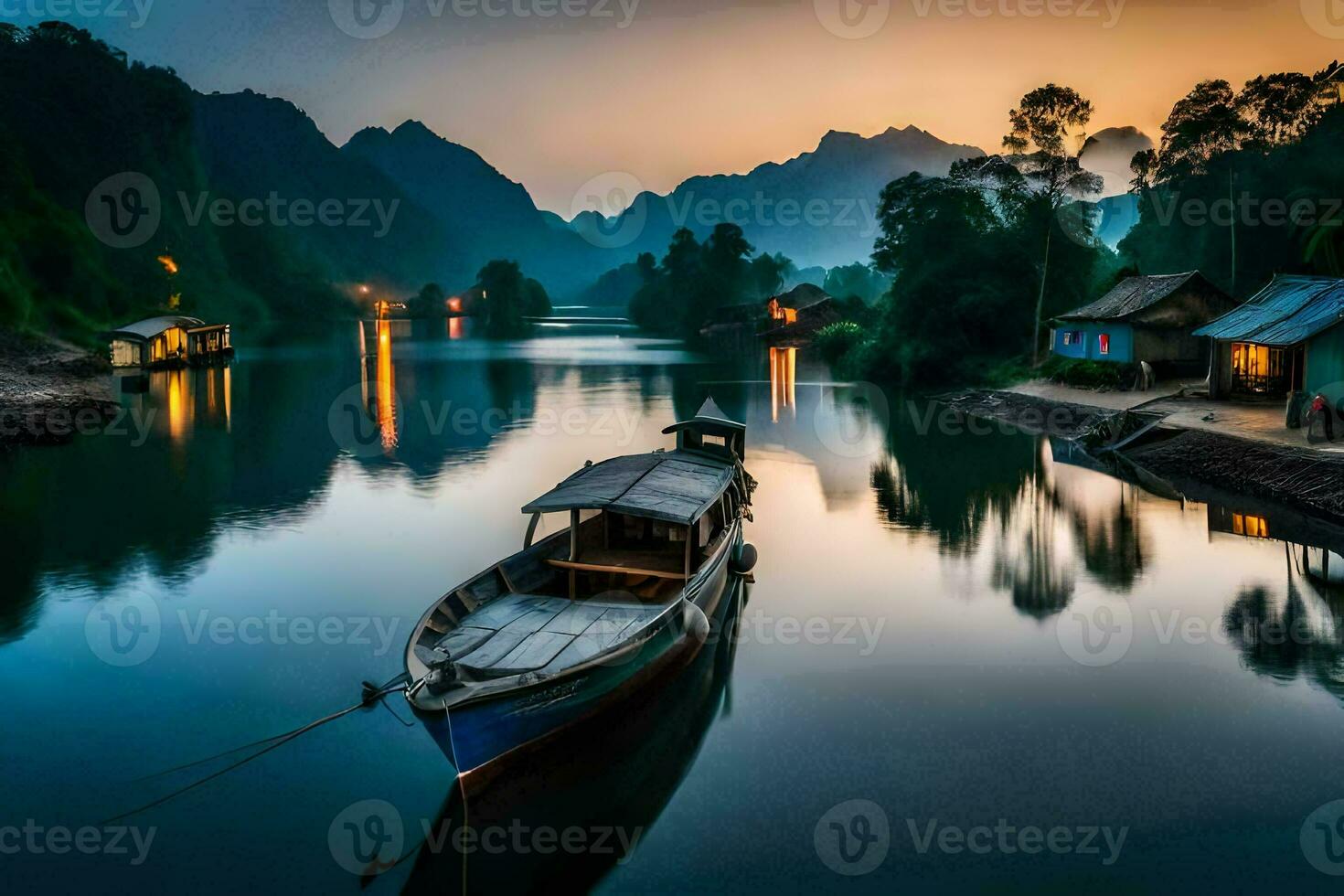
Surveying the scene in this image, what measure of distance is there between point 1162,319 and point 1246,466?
17.5 meters

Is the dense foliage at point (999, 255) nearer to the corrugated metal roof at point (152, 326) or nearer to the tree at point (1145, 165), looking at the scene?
the tree at point (1145, 165)

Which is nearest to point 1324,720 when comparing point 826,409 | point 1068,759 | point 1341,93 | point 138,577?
point 1068,759

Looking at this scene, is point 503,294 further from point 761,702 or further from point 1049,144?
point 761,702

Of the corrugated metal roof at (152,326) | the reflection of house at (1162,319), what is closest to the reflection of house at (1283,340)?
the reflection of house at (1162,319)

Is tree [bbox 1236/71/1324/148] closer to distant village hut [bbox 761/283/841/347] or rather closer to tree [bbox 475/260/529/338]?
distant village hut [bbox 761/283/841/347]

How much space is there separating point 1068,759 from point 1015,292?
174 ft

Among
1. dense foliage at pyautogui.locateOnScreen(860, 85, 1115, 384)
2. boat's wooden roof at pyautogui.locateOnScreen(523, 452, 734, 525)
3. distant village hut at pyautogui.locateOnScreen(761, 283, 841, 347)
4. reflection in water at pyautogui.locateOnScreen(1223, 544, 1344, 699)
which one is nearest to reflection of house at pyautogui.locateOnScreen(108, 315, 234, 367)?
A: dense foliage at pyautogui.locateOnScreen(860, 85, 1115, 384)

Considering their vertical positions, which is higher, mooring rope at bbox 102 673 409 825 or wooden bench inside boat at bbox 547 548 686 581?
wooden bench inside boat at bbox 547 548 686 581

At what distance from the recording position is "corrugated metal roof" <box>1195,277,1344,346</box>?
1298 inches

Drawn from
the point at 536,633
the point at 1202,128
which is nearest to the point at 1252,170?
the point at 1202,128

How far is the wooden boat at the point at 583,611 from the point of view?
12352 millimetres

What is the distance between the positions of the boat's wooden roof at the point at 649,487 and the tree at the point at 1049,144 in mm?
40981

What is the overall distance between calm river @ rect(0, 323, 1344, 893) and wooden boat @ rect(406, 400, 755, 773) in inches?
45.3

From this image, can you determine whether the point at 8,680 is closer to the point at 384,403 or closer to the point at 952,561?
the point at 952,561
